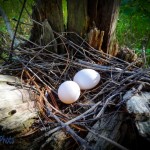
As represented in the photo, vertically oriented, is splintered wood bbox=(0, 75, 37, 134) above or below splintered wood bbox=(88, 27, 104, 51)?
below

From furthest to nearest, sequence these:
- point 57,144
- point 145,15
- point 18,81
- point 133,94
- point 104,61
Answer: point 145,15, point 104,61, point 18,81, point 133,94, point 57,144

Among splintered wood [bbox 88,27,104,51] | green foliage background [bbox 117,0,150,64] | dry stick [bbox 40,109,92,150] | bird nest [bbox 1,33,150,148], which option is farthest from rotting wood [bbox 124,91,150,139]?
green foliage background [bbox 117,0,150,64]

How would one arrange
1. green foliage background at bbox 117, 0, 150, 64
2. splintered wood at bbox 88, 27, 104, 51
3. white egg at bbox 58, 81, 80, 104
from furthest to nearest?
1. green foliage background at bbox 117, 0, 150, 64
2. splintered wood at bbox 88, 27, 104, 51
3. white egg at bbox 58, 81, 80, 104

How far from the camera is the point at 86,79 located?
6.43 feet

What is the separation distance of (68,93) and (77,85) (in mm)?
122

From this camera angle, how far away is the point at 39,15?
7.66 feet

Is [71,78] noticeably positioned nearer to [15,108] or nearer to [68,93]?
[68,93]

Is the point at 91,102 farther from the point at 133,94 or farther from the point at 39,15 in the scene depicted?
the point at 39,15

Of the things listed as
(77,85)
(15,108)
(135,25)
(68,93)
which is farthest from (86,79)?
(135,25)

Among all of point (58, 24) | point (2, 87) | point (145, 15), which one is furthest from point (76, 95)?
point (145, 15)

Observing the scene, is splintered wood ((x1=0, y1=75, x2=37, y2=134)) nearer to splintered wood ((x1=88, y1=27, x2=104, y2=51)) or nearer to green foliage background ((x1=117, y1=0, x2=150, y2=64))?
splintered wood ((x1=88, y1=27, x2=104, y2=51))

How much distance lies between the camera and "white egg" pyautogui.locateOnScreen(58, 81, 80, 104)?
6.03 feet

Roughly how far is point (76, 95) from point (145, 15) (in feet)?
4.59

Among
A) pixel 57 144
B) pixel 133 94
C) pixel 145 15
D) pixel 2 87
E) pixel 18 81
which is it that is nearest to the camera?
pixel 57 144
